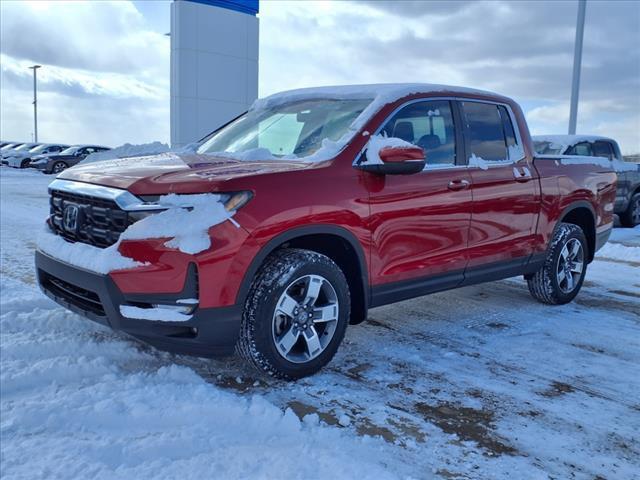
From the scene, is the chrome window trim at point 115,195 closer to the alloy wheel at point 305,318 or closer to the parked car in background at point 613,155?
the alloy wheel at point 305,318

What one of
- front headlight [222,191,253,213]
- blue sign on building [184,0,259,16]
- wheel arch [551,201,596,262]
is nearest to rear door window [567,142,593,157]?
wheel arch [551,201,596,262]

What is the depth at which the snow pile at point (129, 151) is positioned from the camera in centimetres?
483

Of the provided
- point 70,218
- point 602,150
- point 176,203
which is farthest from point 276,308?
point 602,150

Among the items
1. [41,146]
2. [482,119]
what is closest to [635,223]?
[482,119]

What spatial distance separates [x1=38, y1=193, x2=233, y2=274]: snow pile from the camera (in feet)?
10.2

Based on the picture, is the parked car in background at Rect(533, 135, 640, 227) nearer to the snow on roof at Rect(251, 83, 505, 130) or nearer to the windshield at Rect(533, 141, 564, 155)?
the windshield at Rect(533, 141, 564, 155)

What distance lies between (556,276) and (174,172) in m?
3.78

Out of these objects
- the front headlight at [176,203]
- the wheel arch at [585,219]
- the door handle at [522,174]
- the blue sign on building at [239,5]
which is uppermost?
the blue sign on building at [239,5]

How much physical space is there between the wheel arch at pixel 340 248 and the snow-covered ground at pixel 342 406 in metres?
0.44

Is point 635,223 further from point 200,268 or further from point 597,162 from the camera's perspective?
point 200,268

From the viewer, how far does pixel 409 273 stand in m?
4.20

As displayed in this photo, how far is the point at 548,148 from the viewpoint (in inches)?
415

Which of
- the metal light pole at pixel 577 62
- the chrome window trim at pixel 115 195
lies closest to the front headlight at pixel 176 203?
the chrome window trim at pixel 115 195

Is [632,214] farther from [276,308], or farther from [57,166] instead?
[57,166]
